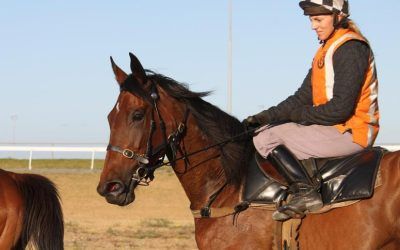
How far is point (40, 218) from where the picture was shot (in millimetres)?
8562

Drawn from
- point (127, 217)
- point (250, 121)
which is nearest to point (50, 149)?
point (127, 217)

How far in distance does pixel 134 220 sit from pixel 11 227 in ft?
36.4

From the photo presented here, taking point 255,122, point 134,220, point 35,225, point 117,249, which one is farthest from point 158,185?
point 255,122

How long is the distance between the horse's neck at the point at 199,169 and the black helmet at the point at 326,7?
50.1 inches

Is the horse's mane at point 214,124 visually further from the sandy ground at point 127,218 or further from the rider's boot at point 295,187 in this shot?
the sandy ground at point 127,218

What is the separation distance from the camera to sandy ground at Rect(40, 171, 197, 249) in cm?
1459

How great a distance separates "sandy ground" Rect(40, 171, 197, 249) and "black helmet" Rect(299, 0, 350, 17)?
14.1 ft

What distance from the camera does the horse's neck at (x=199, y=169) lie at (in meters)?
5.80

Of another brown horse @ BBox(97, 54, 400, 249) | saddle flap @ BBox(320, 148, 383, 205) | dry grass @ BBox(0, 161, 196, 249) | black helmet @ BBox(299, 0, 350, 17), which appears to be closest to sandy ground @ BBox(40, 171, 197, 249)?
dry grass @ BBox(0, 161, 196, 249)

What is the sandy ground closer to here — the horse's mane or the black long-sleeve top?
the horse's mane

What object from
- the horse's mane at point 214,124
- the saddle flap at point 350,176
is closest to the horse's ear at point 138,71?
the horse's mane at point 214,124

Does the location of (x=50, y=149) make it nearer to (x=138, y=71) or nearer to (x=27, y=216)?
(x=27, y=216)

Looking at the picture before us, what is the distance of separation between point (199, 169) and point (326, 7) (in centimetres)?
160

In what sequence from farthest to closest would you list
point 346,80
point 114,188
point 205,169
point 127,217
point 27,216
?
point 127,217 < point 27,216 < point 205,169 < point 114,188 < point 346,80
